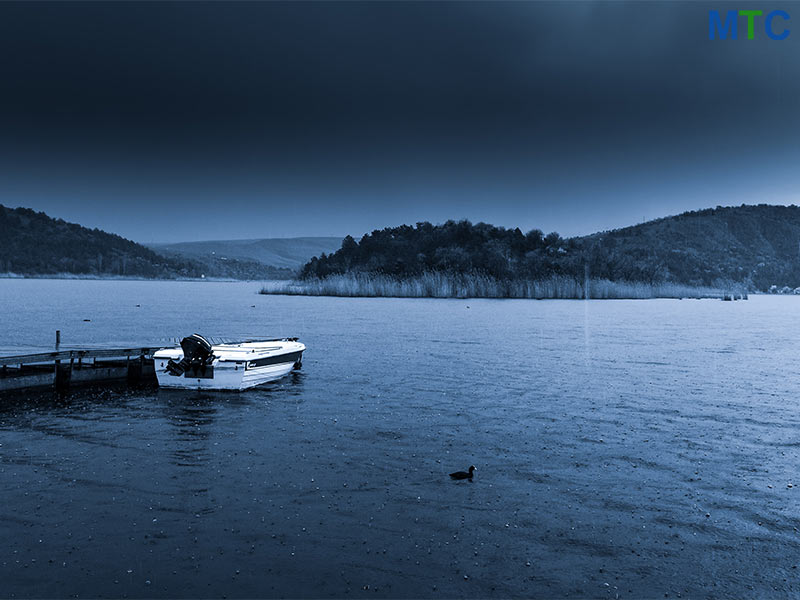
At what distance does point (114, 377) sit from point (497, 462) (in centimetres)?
1724

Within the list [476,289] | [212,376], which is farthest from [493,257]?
[212,376]

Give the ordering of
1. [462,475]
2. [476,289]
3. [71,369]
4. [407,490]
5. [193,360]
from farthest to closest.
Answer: [476,289] → [71,369] → [193,360] → [462,475] → [407,490]

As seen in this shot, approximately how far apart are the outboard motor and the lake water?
1061 mm

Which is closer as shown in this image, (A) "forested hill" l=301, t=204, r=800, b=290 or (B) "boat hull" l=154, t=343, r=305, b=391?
(B) "boat hull" l=154, t=343, r=305, b=391

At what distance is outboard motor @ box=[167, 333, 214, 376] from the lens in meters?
21.2

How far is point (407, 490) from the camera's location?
11.3 meters

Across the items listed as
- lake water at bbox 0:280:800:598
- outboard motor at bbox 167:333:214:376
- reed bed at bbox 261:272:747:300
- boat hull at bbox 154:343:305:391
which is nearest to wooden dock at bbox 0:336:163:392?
lake water at bbox 0:280:800:598

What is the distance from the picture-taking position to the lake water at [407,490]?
26.5 feet

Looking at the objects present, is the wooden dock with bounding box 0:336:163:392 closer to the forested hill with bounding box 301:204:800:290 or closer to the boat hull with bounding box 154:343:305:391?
the boat hull with bounding box 154:343:305:391

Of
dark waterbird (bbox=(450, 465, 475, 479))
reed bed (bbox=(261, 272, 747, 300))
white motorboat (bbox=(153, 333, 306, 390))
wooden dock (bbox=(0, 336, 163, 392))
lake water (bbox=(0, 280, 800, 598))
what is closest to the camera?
lake water (bbox=(0, 280, 800, 598))

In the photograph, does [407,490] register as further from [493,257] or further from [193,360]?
[493,257]

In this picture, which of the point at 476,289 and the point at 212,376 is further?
the point at 476,289

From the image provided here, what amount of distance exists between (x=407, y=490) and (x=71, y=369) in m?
16.2

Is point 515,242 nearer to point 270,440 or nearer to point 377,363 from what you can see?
point 377,363
